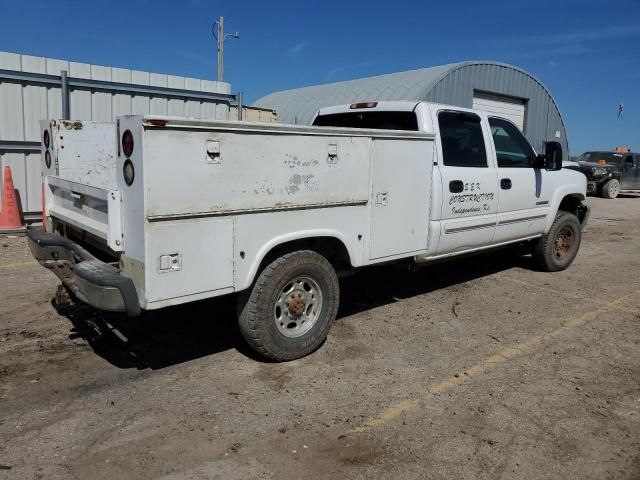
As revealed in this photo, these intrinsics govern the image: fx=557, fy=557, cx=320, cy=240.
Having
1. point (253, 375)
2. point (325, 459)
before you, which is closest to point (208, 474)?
point (325, 459)

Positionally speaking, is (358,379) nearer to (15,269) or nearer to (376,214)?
(376,214)

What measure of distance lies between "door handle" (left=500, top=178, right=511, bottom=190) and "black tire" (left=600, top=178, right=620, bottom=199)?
18251 millimetres

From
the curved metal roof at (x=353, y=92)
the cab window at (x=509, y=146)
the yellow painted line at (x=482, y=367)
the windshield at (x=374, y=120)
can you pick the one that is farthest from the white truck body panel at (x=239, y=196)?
the curved metal roof at (x=353, y=92)

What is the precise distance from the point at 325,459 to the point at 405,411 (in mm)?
781

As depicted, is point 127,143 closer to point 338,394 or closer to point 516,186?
point 338,394

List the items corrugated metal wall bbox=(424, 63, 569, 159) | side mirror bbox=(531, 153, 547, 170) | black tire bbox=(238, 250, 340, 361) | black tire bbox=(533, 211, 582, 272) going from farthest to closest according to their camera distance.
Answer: corrugated metal wall bbox=(424, 63, 569, 159) → black tire bbox=(533, 211, 582, 272) → side mirror bbox=(531, 153, 547, 170) → black tire bbox=(238, 250, 340, 361)

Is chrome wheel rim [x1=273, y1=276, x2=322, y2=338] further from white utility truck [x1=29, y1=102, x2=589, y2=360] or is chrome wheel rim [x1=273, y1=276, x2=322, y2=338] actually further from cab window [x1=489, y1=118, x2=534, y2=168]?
cab window [x1=489, y1=118, x2=534, y2=168]

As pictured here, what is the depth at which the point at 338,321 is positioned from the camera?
5.33 m

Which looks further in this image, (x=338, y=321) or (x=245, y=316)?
(x=338, y=321)

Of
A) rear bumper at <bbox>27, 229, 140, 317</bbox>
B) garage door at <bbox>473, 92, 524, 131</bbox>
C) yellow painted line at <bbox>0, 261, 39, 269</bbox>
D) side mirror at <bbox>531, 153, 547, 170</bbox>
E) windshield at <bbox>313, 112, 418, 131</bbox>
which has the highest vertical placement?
garage door at <bbox>473, 92, 524, 131</bbox>

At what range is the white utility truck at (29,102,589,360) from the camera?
3.42m

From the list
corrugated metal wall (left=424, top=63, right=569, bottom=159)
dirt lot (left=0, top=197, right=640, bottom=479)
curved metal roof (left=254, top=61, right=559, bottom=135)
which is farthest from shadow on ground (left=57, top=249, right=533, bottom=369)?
corrugated metal wall (left=424, top=63, right=569, bottom=159)

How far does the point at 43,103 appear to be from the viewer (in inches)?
375

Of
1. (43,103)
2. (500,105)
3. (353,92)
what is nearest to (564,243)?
(43,103)
